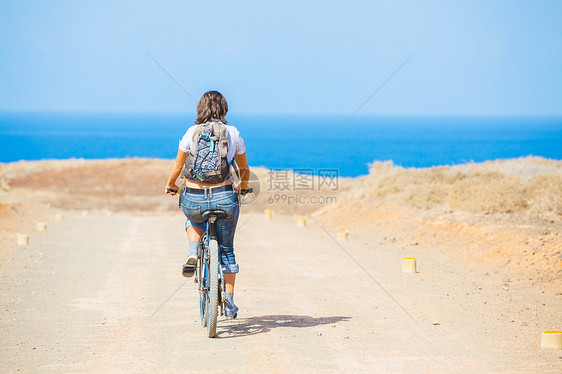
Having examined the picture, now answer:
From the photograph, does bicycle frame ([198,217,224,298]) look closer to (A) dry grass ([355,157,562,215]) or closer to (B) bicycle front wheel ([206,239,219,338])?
(B) bicycle front wheel ([206,239,219,338])

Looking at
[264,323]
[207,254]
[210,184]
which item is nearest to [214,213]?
[210,184]

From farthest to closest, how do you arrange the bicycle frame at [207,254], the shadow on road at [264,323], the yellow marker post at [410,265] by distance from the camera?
the yellow marker post at [410,265]
the shadow on road at [264,323]
the bicycle frame at [207,254]

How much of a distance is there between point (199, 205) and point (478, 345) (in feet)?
8.94

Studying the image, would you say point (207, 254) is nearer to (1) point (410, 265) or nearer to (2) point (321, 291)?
(2) point (321, 291)

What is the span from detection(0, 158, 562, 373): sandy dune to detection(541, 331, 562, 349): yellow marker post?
0.15 m

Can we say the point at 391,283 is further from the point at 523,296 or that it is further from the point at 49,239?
the point at 49,239

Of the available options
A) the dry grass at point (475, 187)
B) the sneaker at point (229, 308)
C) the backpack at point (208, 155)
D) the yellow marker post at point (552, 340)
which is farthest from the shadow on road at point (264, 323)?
the dry grass at point (475, 187)

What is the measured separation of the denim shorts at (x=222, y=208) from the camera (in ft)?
19.8

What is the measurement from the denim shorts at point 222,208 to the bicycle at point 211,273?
51 millimetres

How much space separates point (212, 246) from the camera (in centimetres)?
603

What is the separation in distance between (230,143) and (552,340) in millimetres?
3260

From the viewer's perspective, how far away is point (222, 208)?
6027mm

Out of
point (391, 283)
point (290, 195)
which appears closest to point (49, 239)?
point (391, 283)

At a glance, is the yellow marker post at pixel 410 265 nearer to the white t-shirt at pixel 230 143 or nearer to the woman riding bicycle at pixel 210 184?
the woman riding bicycle at pixel 210 184
